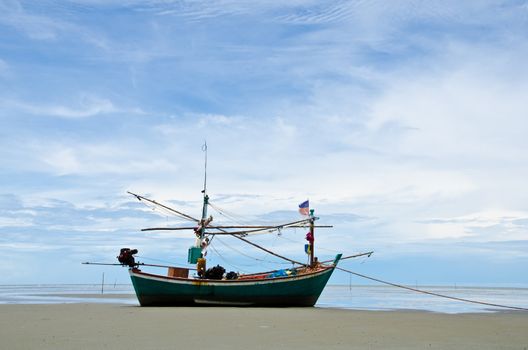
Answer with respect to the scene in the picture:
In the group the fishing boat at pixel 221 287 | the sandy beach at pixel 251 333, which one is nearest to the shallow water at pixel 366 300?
the fishing boat at pixel 221 287

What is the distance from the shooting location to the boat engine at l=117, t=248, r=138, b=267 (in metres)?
29.3

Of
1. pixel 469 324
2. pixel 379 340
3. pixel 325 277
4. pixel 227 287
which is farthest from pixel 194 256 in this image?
pixel 379 340

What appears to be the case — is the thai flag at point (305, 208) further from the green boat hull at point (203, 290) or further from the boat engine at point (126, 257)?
the boat engine at point (126, 257)

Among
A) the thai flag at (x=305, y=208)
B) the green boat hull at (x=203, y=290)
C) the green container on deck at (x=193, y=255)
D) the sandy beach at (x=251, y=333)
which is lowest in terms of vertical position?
the sandy beach at (x=251, y=333)

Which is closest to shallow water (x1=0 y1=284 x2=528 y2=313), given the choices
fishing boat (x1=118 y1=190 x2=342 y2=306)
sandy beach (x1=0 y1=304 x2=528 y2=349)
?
fishing boat (x1=118 y1=190 x2=342 y2=306)

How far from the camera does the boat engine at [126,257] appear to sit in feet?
96.2

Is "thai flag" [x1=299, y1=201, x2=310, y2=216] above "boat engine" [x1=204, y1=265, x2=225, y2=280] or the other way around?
above

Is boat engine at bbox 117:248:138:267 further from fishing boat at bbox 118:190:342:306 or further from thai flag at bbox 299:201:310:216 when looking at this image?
thai flag at bbox 299:201:310:216

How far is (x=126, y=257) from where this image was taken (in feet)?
96.2

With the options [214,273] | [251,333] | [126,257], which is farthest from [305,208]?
[251,333]

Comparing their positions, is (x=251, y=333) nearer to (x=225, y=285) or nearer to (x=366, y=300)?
(x=225, y=285)

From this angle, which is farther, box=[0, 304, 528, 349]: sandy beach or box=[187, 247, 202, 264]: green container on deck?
box=[187, 247, 202, 264]: green container on deck

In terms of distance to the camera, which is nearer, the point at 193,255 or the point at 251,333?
the point at 251,333

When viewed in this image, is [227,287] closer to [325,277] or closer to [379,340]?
[325,277]
